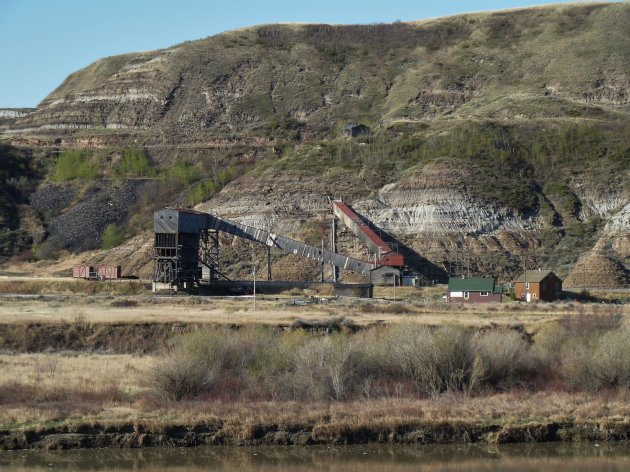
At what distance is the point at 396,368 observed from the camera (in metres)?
44.8

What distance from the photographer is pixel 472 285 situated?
8412cm

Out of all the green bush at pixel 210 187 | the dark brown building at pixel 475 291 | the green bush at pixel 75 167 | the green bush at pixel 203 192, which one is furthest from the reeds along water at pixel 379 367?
the green bush at pixel 75 167

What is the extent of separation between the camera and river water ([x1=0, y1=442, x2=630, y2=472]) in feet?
117

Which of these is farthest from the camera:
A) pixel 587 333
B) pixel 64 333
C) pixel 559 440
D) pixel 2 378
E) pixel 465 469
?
pixel 64 333

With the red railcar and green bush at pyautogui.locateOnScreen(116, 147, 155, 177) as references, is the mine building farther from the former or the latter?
the red railcar

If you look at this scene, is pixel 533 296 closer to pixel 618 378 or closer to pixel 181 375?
pixel 618 378

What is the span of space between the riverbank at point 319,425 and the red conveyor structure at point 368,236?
178 ft

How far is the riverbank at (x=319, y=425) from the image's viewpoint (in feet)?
123

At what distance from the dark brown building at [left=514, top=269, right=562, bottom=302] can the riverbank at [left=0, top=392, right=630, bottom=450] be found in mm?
42949

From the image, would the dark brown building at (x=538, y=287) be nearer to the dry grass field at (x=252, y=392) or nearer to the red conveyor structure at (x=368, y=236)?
the red conveyor structure at (x=368, y=236)

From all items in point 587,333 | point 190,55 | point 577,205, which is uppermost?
point 190,55

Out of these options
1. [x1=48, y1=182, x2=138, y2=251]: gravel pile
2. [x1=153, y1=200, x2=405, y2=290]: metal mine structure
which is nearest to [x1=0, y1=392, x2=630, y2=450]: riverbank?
[x1=153, y1=200, x2=405, y2=290]: metal mine structure

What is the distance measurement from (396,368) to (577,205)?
71151mm

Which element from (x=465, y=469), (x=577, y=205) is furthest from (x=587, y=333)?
(x=577, y=205)
